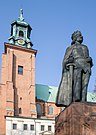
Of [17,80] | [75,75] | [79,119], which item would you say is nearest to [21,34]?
[17,80]

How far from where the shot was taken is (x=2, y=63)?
6481cm

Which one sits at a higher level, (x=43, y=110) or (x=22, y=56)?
(x=22, y=56)

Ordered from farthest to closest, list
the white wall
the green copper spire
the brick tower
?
the green copper spire < the brick tower < the white wall

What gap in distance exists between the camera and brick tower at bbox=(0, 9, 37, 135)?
200ft

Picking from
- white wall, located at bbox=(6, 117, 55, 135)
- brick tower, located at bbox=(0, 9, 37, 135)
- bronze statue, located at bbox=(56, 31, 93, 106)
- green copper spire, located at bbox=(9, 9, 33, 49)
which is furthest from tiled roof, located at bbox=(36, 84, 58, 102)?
bronze statue, located at bbox=(56, 31, 93, 106)

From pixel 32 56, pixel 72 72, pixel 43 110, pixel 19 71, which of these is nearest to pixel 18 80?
pixel 19 71

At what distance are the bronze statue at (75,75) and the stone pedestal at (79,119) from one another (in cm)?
70

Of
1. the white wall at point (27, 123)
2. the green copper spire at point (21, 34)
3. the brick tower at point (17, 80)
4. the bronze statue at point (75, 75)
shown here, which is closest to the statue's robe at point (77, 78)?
the bronze statue at point (75, 75)

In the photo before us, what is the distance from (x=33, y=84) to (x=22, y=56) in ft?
21.4

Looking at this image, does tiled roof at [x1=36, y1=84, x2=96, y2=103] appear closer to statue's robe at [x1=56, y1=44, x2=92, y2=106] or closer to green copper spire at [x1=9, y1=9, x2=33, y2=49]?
green copper spire at [x1=9, y1=9, x2=33, y2=49]

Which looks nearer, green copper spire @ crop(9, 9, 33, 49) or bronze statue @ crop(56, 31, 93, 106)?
bronze statue @ crop(56, 31, 93, 106)

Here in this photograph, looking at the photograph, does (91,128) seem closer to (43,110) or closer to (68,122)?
(68,122)

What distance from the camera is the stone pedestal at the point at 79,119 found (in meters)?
8.80

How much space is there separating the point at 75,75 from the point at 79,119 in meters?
1.73
